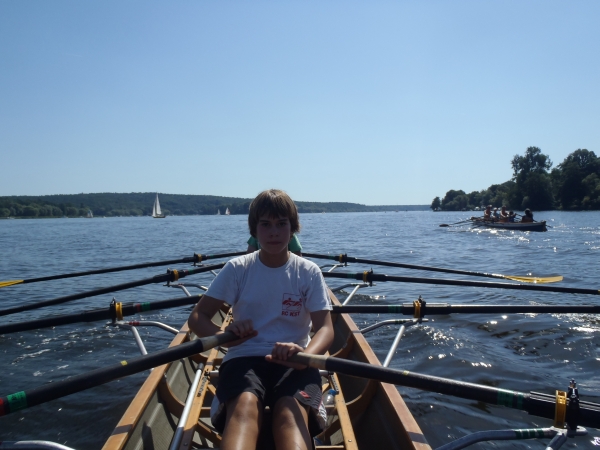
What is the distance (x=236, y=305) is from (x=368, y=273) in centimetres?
421

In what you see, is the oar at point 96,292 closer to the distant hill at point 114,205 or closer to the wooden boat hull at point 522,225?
the wooden boat hull at point 522,225

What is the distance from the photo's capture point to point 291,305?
2.84 m

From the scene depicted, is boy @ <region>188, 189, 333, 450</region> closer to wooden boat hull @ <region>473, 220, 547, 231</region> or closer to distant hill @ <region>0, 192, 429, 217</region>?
wooden boat hull @ <region>473, 220, 547, 231</region>

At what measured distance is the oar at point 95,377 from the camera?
7.38 feet

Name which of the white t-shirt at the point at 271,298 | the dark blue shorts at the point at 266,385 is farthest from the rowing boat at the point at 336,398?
the white t-shirt at the point at 271,298

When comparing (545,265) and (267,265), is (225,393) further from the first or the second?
(545,265)

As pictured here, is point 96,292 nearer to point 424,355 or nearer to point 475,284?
point 424,355

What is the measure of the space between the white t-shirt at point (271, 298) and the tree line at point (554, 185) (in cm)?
8053

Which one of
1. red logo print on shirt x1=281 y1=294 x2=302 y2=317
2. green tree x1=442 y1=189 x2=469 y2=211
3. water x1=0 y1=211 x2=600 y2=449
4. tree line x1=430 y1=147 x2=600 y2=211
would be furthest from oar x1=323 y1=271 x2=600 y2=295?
green tree x1=442 y1=189 x2=469 y2=211

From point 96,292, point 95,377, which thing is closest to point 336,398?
point 95,377

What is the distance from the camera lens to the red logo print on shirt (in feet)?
9.27

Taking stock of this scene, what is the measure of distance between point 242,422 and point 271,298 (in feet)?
2.61

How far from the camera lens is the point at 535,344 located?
6836 mm

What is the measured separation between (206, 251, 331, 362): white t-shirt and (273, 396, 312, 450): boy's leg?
45 cm
